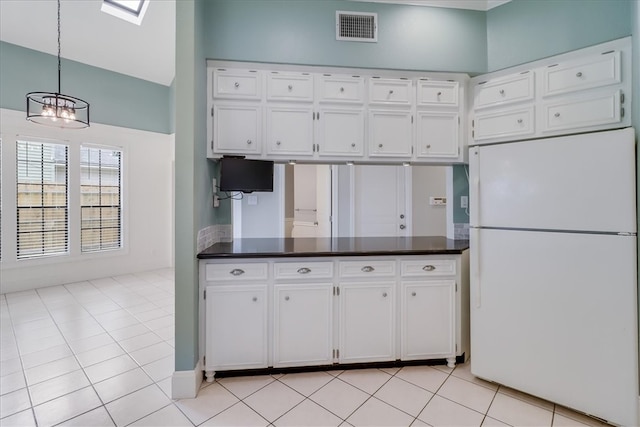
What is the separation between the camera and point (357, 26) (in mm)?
2498

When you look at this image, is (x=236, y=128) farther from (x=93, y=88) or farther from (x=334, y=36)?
(x=93, y=88)

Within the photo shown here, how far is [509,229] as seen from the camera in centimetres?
205

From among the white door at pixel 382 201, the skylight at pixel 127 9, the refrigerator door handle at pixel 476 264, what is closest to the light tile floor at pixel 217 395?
the refrigerator door handle at pixel 476 264

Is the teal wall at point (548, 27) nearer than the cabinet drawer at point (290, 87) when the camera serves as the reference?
Yes

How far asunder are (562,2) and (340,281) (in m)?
2.69

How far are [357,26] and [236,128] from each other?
134 cm

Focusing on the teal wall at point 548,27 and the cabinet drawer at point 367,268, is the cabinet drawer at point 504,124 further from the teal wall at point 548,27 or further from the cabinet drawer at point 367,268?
the cabinet drawer at point 367,268

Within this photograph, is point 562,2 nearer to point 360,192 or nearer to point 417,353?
point 360,192

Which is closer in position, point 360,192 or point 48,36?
point 360,192

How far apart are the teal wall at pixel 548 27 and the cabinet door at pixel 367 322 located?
2159mm

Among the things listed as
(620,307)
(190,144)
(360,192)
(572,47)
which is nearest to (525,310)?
(620,307)

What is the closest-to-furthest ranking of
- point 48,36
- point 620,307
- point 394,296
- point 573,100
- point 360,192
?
point 620,307
point 573,100
point 394,296
point 360,192
point 48,36

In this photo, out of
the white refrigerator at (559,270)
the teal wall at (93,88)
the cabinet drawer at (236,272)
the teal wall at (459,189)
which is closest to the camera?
the white refrigerator at (559,270)

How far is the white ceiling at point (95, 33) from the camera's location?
3.90 metres
